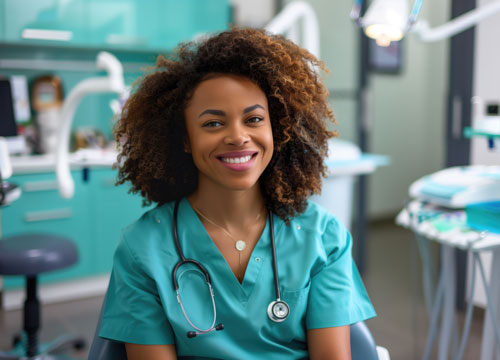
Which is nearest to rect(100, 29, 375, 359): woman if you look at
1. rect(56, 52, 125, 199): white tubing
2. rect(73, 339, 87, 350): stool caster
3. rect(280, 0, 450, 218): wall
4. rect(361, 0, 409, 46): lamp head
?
rect(361, 0, 409, 46): lamp head

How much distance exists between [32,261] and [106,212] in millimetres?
1068

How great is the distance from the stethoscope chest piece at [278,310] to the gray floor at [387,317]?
1.07m

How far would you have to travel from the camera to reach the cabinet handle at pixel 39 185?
2.78 m

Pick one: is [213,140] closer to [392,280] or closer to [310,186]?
[310,186]

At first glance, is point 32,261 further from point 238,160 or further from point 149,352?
point 238,160

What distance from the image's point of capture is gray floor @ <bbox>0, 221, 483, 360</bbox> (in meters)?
2.32

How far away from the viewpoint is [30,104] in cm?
321

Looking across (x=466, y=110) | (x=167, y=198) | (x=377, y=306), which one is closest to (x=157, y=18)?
(x=466, y=110)

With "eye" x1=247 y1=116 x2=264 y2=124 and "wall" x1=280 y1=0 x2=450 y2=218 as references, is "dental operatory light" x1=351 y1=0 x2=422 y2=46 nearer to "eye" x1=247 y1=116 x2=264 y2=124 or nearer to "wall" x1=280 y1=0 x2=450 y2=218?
"eye" x1=247 y1=116 x2=264 y2=124

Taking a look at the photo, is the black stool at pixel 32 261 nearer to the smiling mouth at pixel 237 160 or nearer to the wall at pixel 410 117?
the smiling mouth at pixel 237 160

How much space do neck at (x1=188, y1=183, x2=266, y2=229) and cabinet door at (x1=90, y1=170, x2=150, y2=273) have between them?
1.96 metres

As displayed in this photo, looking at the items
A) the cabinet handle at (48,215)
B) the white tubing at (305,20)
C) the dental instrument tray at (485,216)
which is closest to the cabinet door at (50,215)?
the cabinet handle at (48,215)

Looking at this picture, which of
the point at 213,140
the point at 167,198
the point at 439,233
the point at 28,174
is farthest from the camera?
Result: the point at 28,174

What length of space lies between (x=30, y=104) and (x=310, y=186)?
2.56m
